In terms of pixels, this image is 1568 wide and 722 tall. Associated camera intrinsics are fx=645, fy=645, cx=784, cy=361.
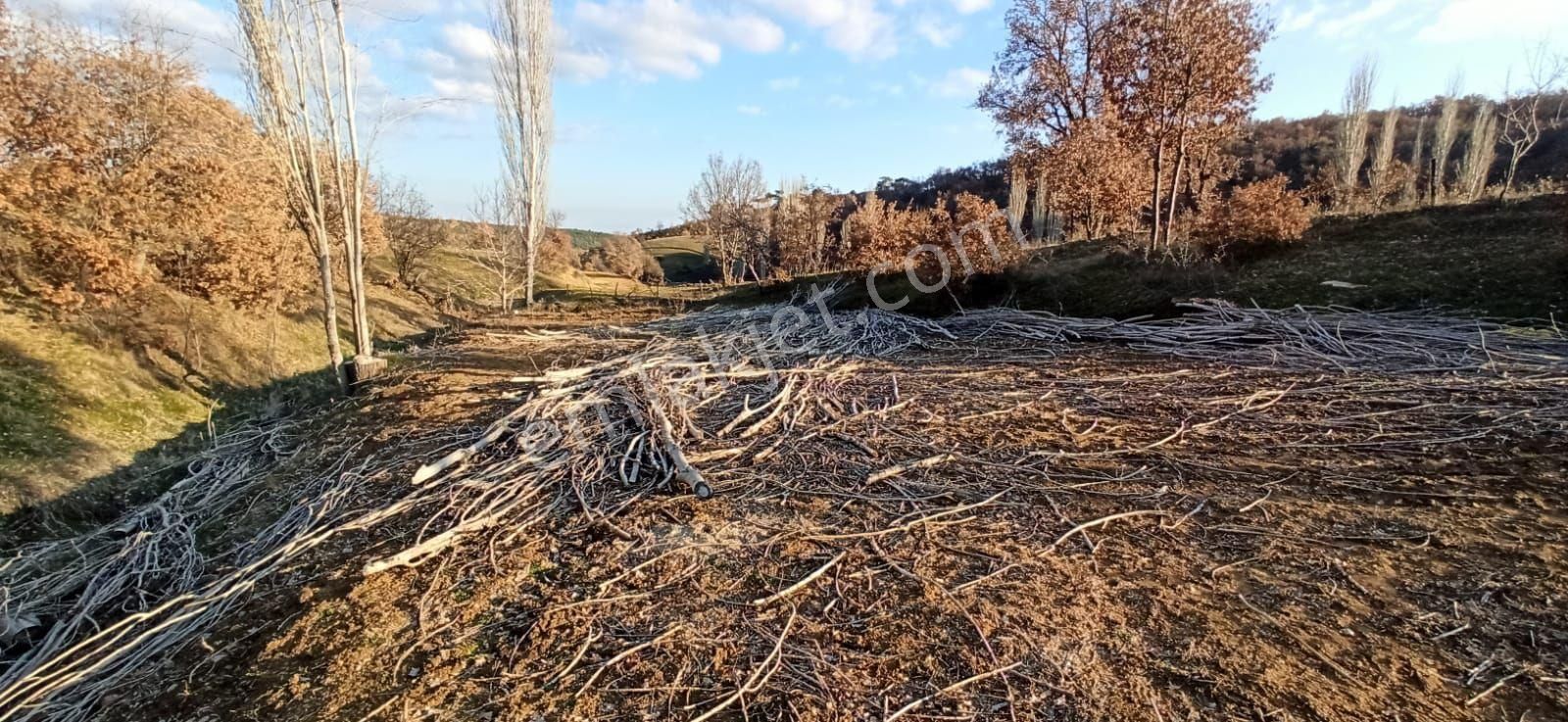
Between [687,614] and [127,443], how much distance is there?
763cm

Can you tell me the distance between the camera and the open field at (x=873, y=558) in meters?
2.21

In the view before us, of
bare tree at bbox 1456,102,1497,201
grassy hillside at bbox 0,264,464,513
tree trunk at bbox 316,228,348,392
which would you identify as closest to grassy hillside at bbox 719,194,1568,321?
tree trunk at bbox 316,228,348,392

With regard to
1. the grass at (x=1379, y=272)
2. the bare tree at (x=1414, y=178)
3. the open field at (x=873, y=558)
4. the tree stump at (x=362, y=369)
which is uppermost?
the bare tree at (x=1414, y=178)

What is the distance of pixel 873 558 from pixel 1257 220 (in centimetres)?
942

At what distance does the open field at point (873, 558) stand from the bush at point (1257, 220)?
3.95 metres

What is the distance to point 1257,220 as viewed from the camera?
9.28 m

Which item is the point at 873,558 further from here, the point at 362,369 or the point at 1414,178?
the point at 1414,178

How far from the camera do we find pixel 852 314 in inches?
424

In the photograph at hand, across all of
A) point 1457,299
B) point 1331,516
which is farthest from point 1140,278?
point 1331,516

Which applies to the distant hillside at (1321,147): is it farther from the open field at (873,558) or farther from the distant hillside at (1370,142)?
the open field at (873,558)

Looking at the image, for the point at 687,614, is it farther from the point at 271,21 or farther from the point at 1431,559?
the point at 271,21

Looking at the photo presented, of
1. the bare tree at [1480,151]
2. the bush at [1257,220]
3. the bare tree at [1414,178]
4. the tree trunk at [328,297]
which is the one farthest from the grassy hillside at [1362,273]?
the bare tree at [1480,151]

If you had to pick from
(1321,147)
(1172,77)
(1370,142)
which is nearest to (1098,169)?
(1172,77)

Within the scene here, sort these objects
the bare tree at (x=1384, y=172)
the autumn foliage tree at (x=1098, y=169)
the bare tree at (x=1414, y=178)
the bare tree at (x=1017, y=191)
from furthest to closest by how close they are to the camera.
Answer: the bare tree at (x=1017, y=191) < the bare tree at (x=1384, y=172) < the bare tree at (x=1414, y=178) < the autumn foliage tree at (x=1098, y=169)
